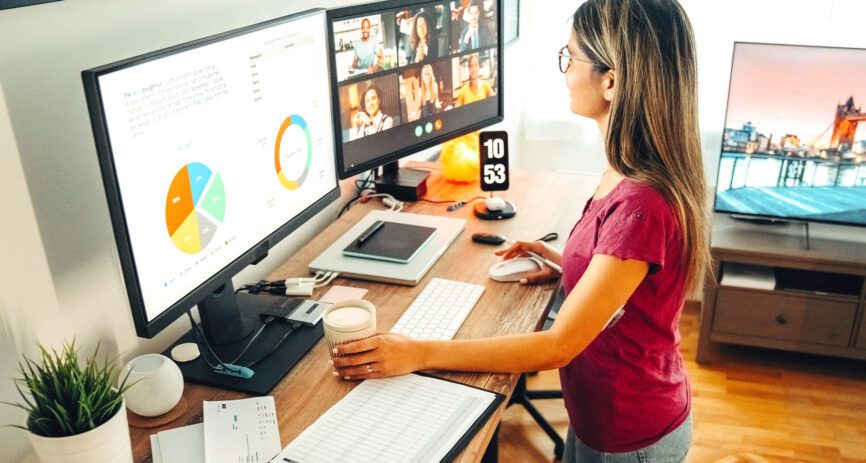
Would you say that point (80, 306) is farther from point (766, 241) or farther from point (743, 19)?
point (743, 19)

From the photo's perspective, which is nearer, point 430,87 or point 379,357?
point 379,357

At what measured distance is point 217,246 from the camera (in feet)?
4.27

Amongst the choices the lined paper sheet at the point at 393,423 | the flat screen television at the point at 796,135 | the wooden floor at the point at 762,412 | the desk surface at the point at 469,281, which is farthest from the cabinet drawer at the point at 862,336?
the lined paper sheet at the point at 393,423

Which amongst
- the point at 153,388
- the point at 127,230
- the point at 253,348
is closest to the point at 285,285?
the point at 253,348

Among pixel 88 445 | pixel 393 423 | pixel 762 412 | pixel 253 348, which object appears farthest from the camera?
pixel 762 412

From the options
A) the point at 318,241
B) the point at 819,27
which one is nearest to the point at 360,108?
the point at 318,241

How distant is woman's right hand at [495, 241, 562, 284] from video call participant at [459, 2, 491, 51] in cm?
56

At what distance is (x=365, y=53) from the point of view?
1709mm

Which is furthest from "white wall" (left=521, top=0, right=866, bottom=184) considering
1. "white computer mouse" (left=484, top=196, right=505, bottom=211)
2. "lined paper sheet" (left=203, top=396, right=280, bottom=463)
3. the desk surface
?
"lined paper sheet" (left=203, top=396, right=280, bottom=463)

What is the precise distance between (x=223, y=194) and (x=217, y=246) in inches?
3.4

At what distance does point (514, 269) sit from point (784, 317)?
1.45 metres

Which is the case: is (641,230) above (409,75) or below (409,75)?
below

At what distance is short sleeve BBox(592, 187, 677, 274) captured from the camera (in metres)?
1.24

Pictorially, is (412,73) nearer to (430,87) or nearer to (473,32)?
(430,87)
